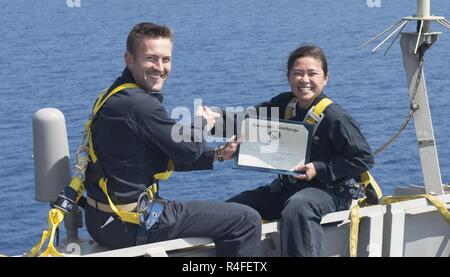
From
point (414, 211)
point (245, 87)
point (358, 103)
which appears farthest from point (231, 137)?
point (245, 87)

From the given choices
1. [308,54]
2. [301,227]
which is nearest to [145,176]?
[301,227]

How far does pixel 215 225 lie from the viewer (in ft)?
19.0

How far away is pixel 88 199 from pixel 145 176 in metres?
0.40

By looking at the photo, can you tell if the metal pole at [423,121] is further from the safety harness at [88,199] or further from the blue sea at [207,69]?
the blue sea at [207,69]

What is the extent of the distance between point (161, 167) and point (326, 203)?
3.59 feet

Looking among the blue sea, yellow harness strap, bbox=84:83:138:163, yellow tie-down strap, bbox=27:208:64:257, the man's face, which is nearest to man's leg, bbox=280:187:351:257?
the man's face

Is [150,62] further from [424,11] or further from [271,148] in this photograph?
[424,11]

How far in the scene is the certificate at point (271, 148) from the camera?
621cm

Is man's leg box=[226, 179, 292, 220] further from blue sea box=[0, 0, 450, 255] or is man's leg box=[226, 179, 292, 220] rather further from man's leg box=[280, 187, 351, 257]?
blue sea box=[0, 0, 450, 255]

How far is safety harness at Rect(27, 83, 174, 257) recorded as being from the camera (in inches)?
223

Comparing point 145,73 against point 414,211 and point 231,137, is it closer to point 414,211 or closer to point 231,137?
point 231,137

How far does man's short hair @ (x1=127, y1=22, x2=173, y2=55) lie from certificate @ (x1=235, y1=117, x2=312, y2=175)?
35.5 inches

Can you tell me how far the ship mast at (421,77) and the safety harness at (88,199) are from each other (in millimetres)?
1953
